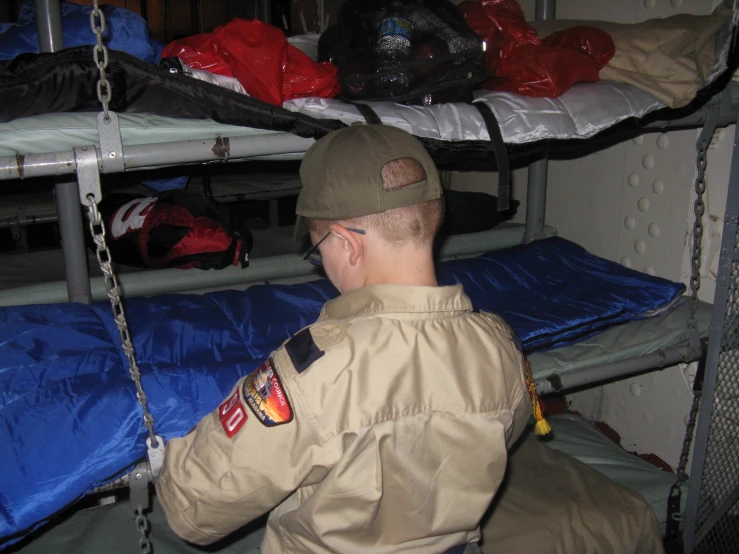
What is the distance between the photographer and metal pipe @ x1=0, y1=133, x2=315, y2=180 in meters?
1.16

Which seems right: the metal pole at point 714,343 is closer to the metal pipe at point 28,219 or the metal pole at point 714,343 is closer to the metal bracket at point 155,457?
the metal bracket at point 155,457

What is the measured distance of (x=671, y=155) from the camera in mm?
2303

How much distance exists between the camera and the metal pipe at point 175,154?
1.16 m

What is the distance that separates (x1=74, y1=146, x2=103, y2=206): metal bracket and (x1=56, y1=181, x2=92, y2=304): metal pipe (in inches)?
A: 29.2

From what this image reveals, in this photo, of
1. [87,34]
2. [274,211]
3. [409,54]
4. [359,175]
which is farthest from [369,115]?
[274,211]

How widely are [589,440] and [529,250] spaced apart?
0.86m

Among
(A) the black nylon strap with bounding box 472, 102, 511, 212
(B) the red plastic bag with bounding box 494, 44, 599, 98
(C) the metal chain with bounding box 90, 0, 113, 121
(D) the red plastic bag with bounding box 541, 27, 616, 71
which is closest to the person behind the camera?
(C) the metal chain with bounding box 90, 0, 113, 121

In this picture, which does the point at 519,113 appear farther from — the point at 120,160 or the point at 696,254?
the point at 120,160

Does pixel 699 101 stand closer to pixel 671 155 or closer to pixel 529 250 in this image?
pixel 671 155

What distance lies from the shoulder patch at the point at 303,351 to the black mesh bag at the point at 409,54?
92 centimetres

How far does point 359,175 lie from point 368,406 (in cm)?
38

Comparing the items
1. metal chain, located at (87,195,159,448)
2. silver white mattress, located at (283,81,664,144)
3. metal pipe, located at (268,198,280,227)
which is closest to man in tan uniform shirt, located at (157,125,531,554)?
metal chain, located at (87,195,159,448)

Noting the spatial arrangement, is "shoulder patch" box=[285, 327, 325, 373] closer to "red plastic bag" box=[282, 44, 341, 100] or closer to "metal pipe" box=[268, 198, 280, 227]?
"red plastic bag" box=[282, 44, 341, 100]

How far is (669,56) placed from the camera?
1.80 m
